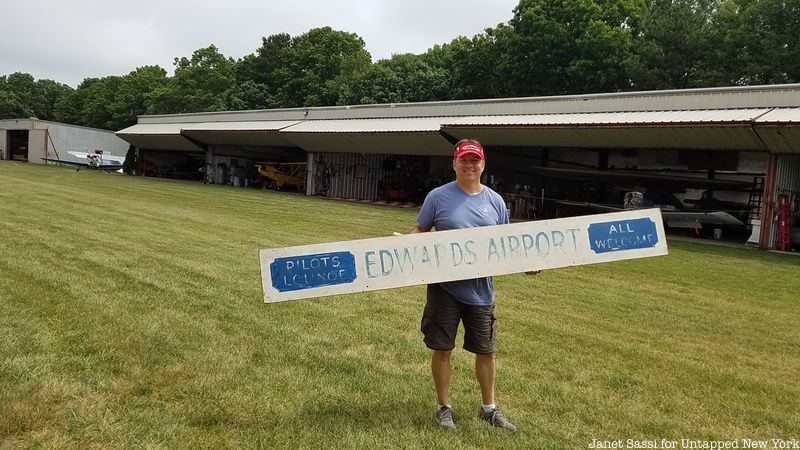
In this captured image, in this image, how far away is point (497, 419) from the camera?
3697mm

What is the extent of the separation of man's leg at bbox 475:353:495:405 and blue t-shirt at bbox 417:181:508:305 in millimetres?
359

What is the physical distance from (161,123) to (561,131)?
3409cm

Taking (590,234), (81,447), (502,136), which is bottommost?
(81,447)

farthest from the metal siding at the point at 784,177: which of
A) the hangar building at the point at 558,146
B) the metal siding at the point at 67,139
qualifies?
the metal siding at the point at 67,139

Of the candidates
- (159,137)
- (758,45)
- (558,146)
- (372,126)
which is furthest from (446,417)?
(159,137)

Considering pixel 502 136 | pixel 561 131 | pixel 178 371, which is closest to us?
pixel 178 371

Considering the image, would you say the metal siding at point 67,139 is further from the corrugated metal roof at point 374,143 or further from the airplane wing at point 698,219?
the airplane wing at point 698,219

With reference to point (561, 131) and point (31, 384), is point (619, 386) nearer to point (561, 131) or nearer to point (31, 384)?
point (31, 384)

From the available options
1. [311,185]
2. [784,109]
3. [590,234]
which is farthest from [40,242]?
[311,185]

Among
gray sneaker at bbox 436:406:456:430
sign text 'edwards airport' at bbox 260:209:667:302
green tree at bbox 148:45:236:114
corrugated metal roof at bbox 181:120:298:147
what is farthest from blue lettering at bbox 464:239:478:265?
green tree at bbox 148:45:236:114

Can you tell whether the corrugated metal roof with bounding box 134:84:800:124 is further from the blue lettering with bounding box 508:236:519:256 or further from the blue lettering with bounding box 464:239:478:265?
the blue lettering with bounding box 464:239:478:265

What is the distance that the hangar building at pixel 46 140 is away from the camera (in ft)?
164

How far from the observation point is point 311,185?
31.9 meters

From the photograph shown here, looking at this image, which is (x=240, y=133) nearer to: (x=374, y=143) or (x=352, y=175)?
(x=352, y=175)
